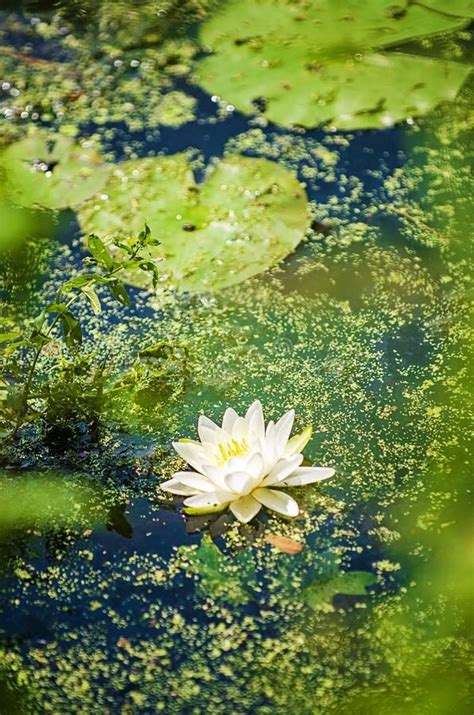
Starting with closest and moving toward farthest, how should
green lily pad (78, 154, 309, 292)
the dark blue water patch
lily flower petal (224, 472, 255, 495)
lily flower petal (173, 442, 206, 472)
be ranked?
lily flower petal (224, 472, 255, 495) < lily flower petal (173, 442, 206, 472) < green lily pad (78, 154, 309, 292) < the dark blue water patch

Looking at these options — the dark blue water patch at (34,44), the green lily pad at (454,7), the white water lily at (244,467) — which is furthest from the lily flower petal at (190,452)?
the green lily pad at (454,7)

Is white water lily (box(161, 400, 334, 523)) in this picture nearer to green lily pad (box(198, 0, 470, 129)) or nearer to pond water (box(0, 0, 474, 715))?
pond water (box(0, 0, 474, 715))

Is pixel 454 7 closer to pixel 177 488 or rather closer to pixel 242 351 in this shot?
pixel 242 351

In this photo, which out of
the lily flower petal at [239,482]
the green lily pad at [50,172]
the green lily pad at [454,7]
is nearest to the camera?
the lily flower petal at [239,482]

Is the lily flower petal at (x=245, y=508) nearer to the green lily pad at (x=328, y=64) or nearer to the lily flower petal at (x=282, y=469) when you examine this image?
the lily flower petal at (x=282, y=469)

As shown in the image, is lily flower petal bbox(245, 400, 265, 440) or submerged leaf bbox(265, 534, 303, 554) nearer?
submerged leaf bbox(265, 534, 303, 554)

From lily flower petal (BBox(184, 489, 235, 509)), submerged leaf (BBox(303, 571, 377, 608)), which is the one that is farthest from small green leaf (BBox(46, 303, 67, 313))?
submerged leaf (BBox(303, 571, 377, 608))

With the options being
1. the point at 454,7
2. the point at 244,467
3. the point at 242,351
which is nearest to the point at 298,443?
the point at 244,467
